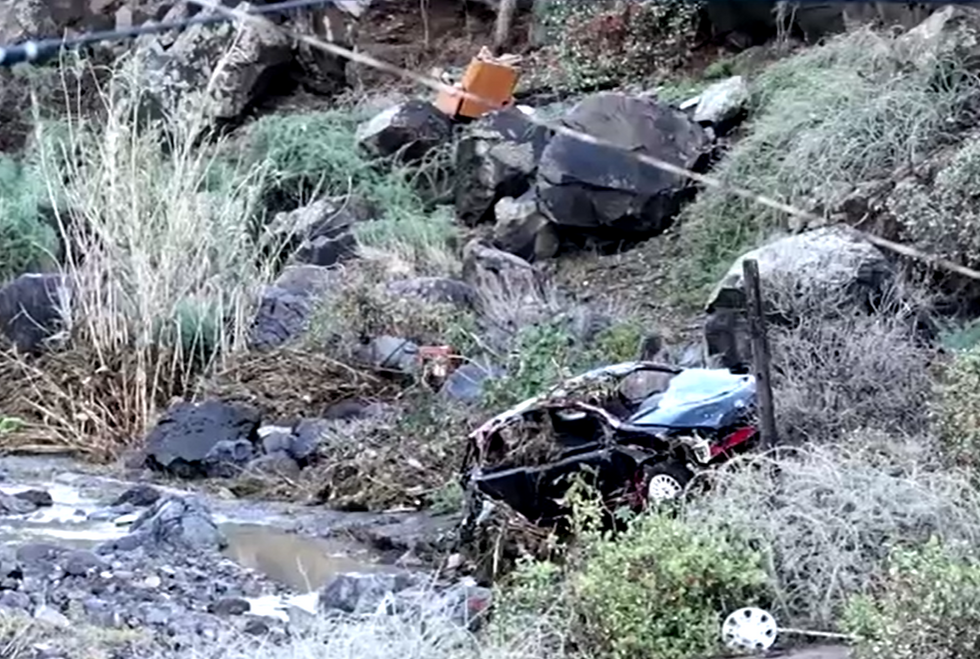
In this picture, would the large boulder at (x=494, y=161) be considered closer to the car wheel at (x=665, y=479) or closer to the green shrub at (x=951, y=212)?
the green shrub at (x=951, y=212)

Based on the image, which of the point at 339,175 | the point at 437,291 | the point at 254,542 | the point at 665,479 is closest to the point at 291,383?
the point at 437,291

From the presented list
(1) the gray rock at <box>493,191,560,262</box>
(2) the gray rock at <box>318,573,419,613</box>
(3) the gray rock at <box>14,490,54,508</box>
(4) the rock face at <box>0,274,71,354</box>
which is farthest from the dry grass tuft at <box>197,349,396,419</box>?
(2) the gray rock at <box>318,573,419,613</box>

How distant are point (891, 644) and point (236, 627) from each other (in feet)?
9.47

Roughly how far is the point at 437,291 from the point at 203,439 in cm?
238

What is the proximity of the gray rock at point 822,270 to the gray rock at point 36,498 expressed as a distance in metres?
4.17

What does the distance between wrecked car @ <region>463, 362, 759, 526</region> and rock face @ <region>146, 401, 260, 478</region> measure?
306 cm

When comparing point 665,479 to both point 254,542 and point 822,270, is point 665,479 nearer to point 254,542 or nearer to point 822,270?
point 254,542

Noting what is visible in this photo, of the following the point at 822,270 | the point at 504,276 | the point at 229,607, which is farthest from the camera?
the point at 504,276

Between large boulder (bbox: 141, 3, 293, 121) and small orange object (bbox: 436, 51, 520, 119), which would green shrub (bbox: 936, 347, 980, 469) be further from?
large boulder (bbox: 141, 3, 293, 121)

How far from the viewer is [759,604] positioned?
6.52m

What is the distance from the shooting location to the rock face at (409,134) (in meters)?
17.3

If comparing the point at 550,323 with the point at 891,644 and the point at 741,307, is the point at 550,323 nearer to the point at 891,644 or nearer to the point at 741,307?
the point at 741,307

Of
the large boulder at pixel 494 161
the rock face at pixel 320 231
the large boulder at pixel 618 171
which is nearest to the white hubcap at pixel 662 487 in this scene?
the large boulder at pixel 618 171

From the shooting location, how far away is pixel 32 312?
13539mm
